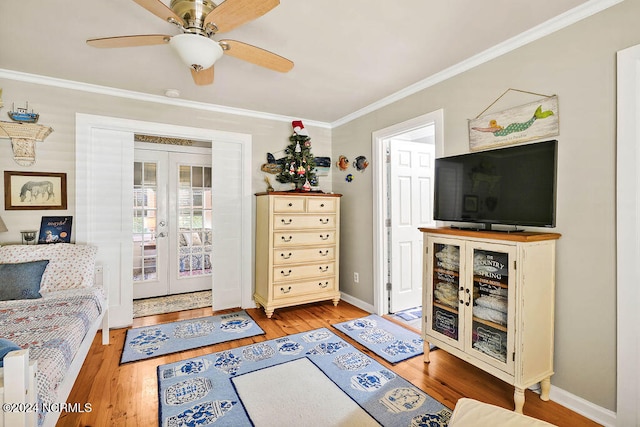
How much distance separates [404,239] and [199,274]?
2.95 m

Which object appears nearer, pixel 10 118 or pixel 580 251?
pixel 580 251

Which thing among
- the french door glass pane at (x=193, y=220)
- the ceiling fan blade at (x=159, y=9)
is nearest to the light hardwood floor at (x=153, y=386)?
the french door glass pane at (x=193, y=220)

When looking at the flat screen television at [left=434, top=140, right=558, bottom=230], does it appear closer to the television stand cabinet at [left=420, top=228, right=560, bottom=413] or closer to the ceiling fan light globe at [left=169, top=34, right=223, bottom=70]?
the television stand cabinet at [left=420, top=228, right=560, bottom=413]

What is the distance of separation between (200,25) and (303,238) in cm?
236

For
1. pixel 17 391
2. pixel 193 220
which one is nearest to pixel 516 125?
pixel 17 391

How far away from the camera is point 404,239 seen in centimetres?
360

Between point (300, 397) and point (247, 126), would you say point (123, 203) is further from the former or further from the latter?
point (300, 397)

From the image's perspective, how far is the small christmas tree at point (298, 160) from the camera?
148 inches

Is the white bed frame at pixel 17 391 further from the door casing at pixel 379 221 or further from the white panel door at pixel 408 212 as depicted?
the white panel door at pixel 408 212

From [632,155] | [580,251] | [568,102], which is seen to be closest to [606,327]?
[580,251]

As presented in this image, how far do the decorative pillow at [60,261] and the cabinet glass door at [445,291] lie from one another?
2.80 m

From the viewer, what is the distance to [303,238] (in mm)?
3555

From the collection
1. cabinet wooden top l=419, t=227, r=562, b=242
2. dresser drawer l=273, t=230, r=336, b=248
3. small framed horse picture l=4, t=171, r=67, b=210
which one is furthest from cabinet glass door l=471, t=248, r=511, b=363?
small framed horse picture l=4, t=171, r=67, b=210

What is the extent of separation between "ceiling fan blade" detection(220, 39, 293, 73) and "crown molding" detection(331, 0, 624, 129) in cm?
147
